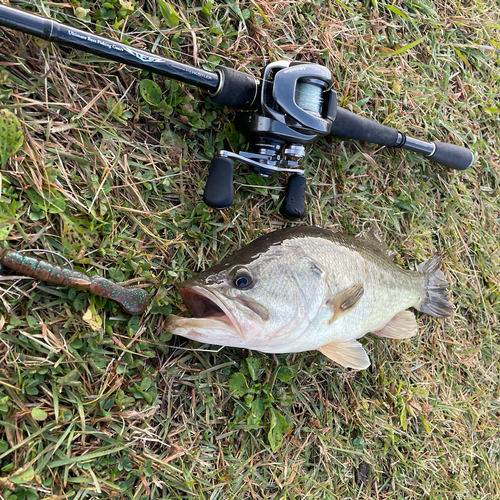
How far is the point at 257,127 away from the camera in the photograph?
2.34 meters

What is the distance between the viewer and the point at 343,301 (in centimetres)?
242

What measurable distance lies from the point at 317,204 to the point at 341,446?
1655 millimetres

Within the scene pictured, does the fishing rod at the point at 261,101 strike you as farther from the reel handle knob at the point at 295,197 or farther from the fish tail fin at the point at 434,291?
the fish tail fin at the point at 434,291

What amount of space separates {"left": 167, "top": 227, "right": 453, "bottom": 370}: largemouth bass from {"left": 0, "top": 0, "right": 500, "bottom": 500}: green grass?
0.98ft

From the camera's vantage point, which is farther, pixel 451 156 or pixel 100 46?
pixel 451 156

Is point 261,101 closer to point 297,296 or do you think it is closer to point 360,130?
point 360,130

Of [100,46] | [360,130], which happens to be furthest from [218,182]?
[360,130]

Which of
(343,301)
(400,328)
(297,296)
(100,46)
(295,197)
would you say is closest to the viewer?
(100,46)

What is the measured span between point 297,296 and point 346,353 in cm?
60

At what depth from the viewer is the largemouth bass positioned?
2129 millimetres

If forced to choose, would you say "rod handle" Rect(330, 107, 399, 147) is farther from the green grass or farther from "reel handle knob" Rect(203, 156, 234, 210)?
"reel handle knob" Rect(203, 156, 234, 210)

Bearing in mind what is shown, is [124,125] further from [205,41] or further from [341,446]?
[341,446]

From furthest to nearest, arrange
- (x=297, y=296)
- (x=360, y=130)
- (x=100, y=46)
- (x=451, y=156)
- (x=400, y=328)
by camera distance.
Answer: (x=451, y=156) → (x=400, y=328) → (x=360, y=130) → (x=297, y=296) → (x=100, y=46)

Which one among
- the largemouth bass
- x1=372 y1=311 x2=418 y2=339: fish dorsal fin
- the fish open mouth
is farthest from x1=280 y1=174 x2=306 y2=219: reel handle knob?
x1=372 y1=311 x2=418 y2=339: fish dorsal fin
